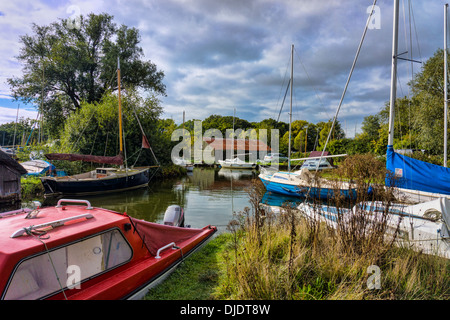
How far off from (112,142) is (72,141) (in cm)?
314

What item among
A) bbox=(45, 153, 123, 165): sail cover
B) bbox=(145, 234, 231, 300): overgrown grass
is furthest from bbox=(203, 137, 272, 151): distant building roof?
bbox=(145, 234, 231, 300): overgrown grass

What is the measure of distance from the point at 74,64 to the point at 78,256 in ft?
85.2

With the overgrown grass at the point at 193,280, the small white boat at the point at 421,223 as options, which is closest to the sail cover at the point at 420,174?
the small white boat at the point at 421,223

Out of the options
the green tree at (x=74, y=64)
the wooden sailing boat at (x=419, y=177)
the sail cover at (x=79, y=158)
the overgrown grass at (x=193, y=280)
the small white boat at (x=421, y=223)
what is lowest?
the overgrown grass at (x=193, y=280)

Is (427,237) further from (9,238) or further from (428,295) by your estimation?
(9,238)

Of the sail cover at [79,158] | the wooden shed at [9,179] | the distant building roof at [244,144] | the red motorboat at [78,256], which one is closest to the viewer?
the red motorboat at [78,256]

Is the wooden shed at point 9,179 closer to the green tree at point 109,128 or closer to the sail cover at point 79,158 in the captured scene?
the sail cover at point 79,158

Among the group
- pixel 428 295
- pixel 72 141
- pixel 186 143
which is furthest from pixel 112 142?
pixel 428 295

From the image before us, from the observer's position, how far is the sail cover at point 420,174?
836cm

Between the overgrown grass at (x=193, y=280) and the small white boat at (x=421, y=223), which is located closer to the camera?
the overgrown grass at (x=193, y=280)

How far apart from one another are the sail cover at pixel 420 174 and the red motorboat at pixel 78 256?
324 inches

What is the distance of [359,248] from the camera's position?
12.1ft

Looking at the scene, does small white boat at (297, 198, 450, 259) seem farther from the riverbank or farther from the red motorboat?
the red motorboat

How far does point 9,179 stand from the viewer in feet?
36.8
